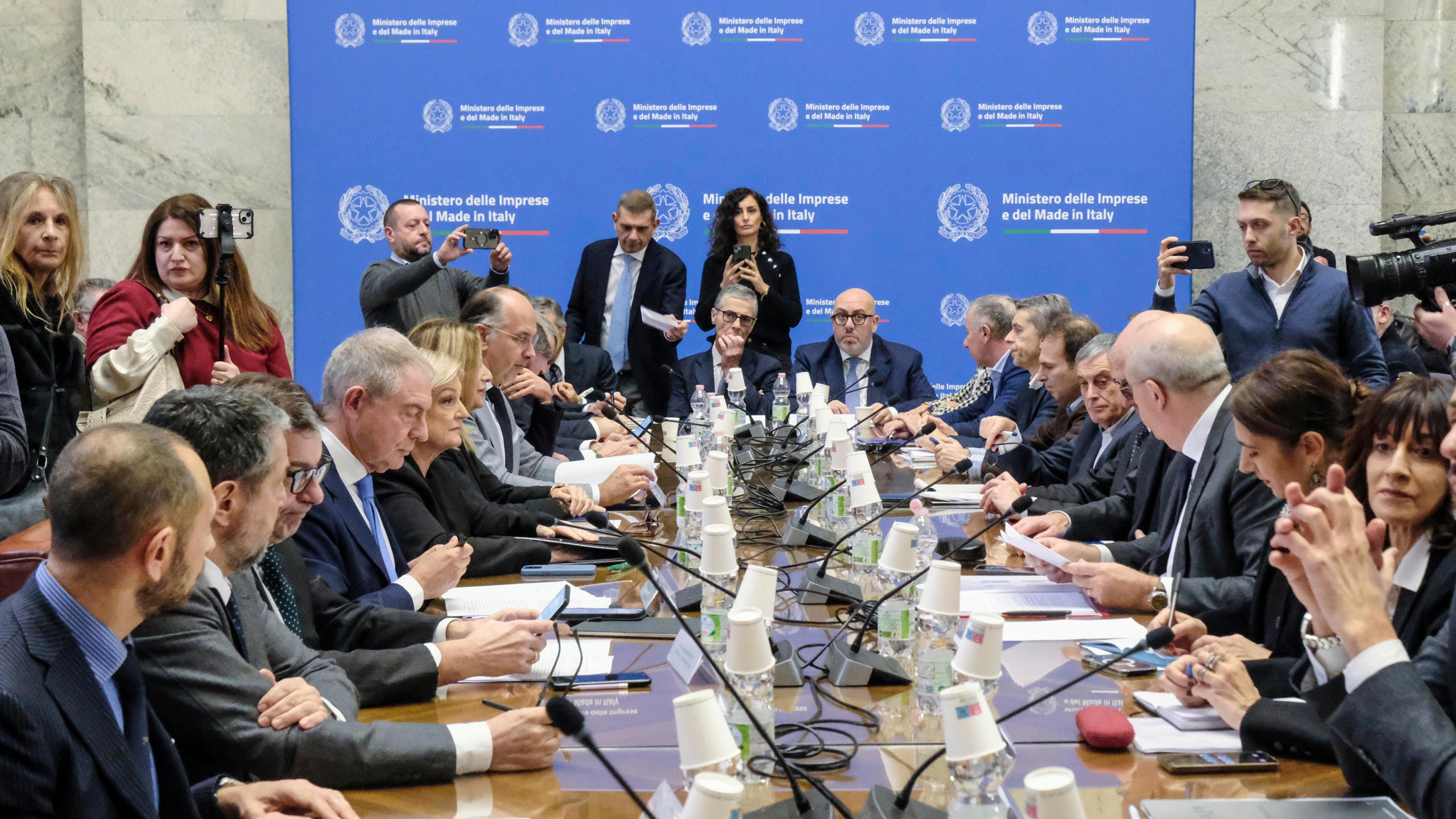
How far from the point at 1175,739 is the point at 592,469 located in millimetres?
2868

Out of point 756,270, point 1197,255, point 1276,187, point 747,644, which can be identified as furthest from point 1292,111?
point 747,644

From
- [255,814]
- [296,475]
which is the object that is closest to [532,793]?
[255,814]

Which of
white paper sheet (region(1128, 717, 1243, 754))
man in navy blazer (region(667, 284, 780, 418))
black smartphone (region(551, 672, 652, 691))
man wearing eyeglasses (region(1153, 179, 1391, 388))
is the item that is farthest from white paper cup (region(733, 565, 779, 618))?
man in navy blazer (region(667, 284, 780, 418))

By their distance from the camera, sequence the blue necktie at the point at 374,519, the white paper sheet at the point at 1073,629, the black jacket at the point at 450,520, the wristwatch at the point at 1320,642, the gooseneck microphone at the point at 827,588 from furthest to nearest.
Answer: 1. the black jacket at the point at 450,520
2. the blue necktie at the point at 374,519
3. the gooseneck microphone at the point at 827,588
4. the white paper sheet at the point at 1073,629
5. the wristwatch at the point at 1320,642

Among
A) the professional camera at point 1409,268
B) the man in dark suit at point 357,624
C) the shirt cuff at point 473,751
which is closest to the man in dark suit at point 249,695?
the shirt cuff at point 473,751

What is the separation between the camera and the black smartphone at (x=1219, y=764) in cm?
178

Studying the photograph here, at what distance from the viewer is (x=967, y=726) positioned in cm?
129

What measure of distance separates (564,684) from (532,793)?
1.49ft

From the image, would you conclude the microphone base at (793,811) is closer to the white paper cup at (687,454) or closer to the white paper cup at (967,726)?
the white paper cup at (967,726)

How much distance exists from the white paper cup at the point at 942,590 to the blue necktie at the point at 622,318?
4.88 metres

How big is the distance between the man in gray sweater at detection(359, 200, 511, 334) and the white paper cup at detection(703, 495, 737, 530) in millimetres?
3418

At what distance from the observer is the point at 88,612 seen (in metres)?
1.55

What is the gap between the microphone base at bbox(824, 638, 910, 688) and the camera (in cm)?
214

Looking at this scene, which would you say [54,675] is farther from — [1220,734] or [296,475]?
[1220,734]
